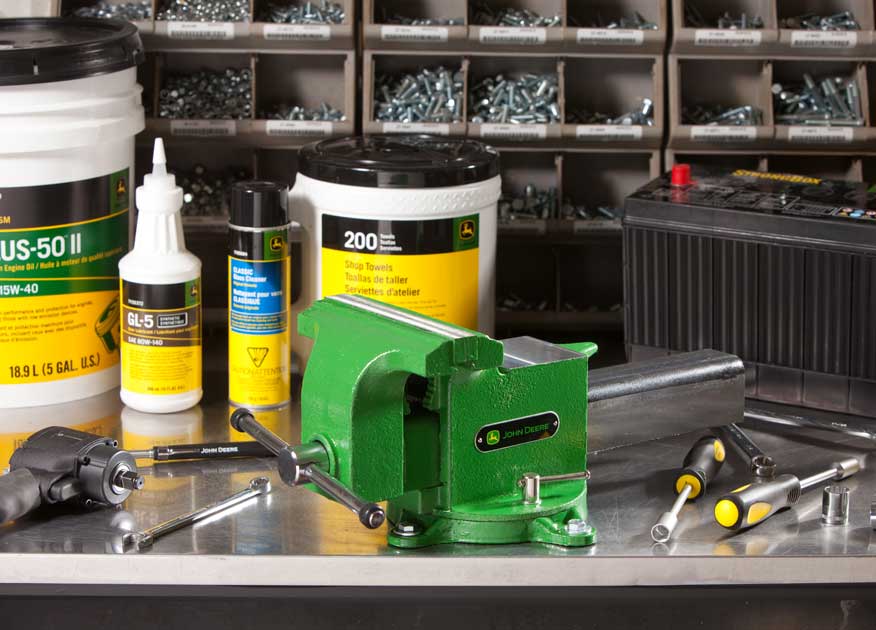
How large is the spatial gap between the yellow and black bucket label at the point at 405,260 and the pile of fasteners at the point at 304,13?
373 millimetres

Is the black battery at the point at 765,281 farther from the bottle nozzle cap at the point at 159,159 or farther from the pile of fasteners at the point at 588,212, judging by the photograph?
the bottle nozzle cap at the point at 159,159

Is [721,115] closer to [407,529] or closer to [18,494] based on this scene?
[407,529]

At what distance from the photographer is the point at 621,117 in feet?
6.39

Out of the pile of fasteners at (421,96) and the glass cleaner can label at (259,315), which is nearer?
the glass cleaner can label at (259,315)

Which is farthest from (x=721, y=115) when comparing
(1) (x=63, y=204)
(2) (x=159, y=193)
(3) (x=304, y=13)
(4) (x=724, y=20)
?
(1) (x=63, y=204)

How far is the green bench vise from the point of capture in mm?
1229

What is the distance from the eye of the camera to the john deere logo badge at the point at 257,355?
5.35ft

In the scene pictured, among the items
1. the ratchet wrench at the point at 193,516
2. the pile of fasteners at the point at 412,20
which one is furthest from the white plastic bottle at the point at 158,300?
the pile of fasteners at the point at 412,20

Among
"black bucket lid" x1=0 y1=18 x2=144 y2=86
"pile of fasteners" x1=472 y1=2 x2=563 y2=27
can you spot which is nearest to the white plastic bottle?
"black bucket lid" x1=0 y1=18 x2=144 y2=86

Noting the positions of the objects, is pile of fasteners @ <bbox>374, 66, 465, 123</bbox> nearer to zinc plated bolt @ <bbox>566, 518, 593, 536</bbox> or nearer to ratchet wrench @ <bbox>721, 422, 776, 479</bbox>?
ratchet wrench @ <bbox>721, 422, 776, 479</bbox>

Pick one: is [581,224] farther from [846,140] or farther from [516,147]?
[846,140]

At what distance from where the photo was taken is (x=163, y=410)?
1.64 metres

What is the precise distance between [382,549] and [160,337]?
1.51 feet

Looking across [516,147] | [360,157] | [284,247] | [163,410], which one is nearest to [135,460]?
[163,410]
